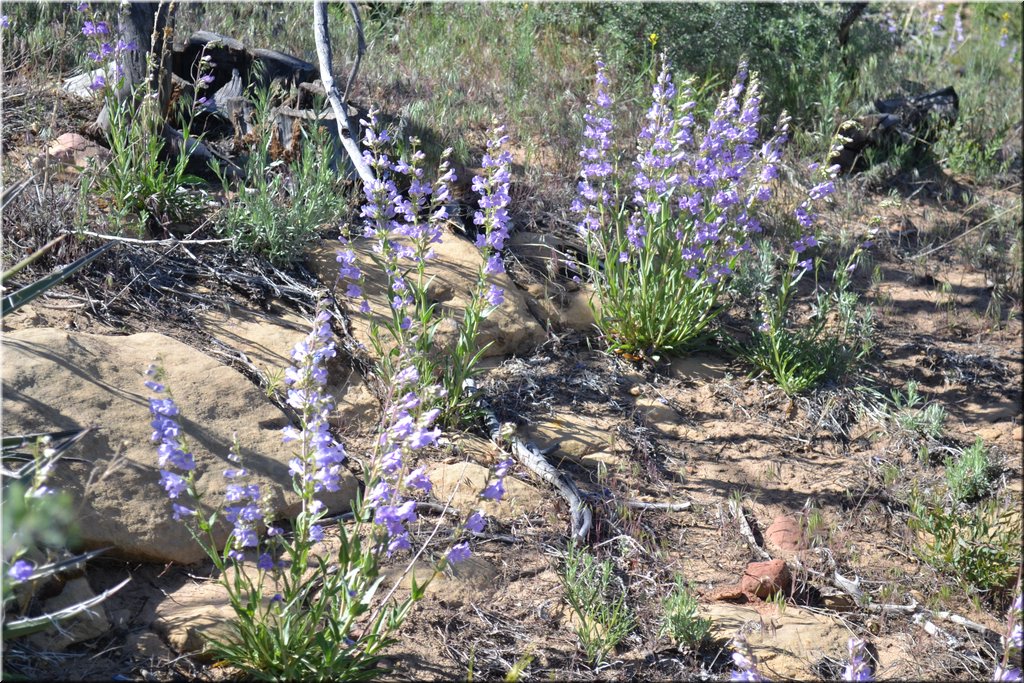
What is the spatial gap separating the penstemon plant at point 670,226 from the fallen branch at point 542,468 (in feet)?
3.47

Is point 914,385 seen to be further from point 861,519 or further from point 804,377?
point 861,519

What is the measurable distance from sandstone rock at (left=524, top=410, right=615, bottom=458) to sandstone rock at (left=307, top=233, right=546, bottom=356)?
1.60 feet

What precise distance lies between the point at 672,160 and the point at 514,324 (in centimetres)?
117

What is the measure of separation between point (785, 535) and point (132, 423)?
2714mm

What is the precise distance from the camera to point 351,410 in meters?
4.26

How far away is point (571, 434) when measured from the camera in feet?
14.9

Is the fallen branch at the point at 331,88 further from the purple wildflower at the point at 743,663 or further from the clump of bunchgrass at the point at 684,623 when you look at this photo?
the purple wildflower at the point at 743,663

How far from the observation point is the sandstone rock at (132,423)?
318 centimetres

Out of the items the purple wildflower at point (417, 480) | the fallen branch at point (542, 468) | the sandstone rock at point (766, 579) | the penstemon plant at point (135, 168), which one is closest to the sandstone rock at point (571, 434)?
the fallen branch at point (542, 468)

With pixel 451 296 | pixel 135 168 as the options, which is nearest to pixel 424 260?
pixel 451 296

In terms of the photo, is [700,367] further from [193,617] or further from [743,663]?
[193,617]

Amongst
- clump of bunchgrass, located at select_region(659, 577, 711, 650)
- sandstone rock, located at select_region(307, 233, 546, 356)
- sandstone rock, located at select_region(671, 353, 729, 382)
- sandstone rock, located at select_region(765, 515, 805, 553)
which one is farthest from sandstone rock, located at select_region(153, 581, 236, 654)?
sandstone rock, located at select_region(671, 353, 729, 382)

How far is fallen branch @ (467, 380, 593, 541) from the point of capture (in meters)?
3.90

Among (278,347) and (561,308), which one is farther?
(561,308)
